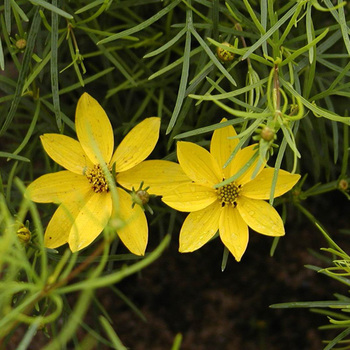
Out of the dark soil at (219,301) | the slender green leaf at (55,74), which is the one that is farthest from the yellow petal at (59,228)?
the dark soil at (219,301)

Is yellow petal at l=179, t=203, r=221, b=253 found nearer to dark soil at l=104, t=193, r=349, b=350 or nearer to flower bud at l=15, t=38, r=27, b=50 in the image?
flower bud at l=15, t=38, r=27, b=50

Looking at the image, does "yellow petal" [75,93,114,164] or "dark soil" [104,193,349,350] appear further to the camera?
"dark soil" [104,193,349,350]

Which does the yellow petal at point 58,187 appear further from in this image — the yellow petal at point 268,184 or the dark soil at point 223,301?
the dark soil at point 223,301

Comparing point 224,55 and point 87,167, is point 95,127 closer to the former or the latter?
point 87,167

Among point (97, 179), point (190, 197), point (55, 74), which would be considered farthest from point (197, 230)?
point (55, 74)

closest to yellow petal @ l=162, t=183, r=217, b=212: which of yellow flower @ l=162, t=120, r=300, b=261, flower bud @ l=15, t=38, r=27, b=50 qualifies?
yellow flower @ l=162, t=120, r=300, b=261

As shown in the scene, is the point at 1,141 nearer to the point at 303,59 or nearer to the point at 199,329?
the point at 199,329

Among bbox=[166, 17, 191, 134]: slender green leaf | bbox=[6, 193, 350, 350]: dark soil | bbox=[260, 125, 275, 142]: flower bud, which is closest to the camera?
bbox=[260, 125, 275, 142]: flower bud
